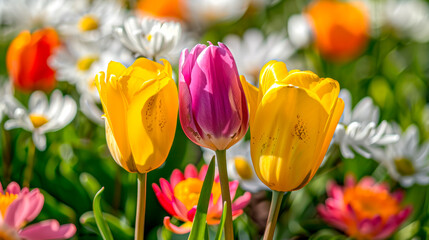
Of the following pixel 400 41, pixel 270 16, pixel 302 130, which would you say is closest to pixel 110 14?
pixel 270 16

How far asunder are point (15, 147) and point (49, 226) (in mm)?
535

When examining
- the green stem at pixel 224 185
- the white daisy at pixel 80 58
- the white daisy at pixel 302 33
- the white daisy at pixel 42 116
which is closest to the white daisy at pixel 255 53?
the white daisy at pixel 302 33

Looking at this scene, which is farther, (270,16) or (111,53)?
(270,16)

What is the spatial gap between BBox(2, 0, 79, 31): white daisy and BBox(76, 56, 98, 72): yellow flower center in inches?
7.2

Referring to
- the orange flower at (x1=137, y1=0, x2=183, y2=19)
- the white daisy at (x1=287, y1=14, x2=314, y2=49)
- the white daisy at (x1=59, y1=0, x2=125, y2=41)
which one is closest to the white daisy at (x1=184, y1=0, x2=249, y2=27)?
the orange flower at (x1=137, y1=0, x2=183, y2=19)

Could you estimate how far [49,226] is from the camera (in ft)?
1.58

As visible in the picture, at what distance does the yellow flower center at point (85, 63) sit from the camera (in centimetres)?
112

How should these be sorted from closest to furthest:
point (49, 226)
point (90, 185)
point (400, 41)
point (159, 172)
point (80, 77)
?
point (49, 226)
point (90, 185)
point (159, 172)
point (80, 77)
point (400, 41)

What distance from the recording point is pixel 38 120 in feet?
2.96

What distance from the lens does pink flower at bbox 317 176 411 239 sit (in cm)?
74

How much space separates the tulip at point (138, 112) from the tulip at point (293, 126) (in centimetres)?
8

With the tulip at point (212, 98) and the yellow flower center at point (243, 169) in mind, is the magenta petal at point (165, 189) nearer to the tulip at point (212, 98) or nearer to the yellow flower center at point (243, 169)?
the tulip at point (212, 98)

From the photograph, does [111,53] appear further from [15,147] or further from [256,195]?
[256,195]

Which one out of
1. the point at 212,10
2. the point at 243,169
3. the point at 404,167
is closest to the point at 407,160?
the point at 404,167
